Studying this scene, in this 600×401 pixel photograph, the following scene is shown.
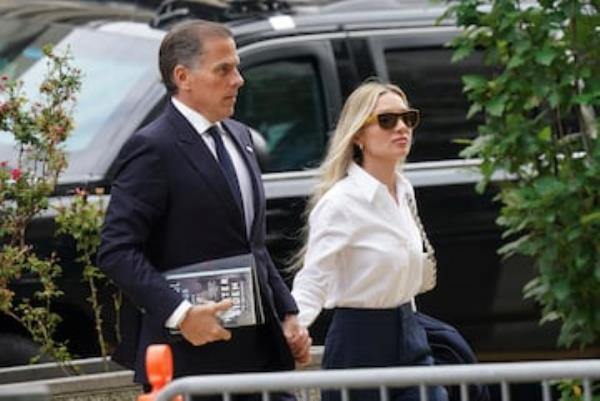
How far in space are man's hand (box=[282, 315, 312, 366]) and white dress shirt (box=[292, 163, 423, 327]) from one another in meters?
0.09

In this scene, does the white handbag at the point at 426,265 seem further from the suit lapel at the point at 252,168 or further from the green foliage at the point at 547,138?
the green foliage at the point at 547,138

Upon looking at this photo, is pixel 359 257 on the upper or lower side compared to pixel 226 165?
lower

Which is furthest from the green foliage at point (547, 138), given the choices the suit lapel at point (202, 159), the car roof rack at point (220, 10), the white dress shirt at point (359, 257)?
the suit lapel at point (202, 159)

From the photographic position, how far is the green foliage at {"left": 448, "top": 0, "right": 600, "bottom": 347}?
7.83 m

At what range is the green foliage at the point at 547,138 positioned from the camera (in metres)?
7.83

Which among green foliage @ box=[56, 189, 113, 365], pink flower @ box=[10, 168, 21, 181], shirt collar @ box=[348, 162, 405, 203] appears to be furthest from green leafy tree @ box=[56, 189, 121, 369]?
shirt collar @ box=[348, 162, 405, 203]

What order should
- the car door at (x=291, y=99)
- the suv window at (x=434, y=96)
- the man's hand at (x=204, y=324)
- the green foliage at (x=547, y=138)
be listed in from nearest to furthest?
the man's hand at (x=204, y=324)
the green foliage at (x=547, y=138)
the car door at (x=291, y=99)
the suv window at (x=434, y=96)

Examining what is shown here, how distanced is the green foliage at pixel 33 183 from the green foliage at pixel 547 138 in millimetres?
1604

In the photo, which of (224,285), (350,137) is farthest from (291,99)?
(224,285)

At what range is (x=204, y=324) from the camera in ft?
20.1

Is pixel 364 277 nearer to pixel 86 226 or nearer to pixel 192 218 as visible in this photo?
pixel 192 218

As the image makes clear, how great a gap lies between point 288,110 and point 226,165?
301 cm

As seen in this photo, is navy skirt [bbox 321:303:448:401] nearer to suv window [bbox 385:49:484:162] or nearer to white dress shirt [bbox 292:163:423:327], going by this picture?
white dress shirt [bbox 292:163:423:327]

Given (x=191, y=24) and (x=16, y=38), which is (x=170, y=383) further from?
(x=16, y=38)
